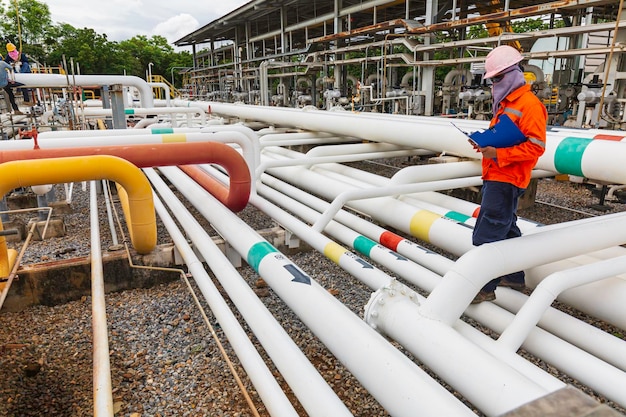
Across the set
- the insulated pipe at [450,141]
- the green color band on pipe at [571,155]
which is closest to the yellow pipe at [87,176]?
the insulated pipe at [450,141]

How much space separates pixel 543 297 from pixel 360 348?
0.71 m

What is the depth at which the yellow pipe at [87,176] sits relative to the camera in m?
2.42

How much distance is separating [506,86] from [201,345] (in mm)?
2085

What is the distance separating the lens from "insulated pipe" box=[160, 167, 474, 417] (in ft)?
4.04

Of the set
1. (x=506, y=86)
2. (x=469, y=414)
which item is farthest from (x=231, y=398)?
(x=506, y=86)

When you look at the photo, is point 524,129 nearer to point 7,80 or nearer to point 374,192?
point 374,192

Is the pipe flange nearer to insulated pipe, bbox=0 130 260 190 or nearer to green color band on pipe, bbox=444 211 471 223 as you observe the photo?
green color band on pipe, bbox=444 211 471 223

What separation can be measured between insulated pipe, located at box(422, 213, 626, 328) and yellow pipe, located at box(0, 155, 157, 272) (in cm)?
200

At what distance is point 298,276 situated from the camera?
2111mm

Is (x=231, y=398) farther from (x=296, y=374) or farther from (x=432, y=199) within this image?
(x=432, y=199)

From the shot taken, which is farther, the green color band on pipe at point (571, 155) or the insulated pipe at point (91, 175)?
the green color band on pipe at point (571, 155)

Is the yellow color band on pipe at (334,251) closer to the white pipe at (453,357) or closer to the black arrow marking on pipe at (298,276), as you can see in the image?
the black arrow marking on pipe at (298,276)

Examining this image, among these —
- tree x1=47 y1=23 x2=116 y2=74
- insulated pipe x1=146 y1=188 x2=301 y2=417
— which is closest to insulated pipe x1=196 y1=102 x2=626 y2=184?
insulated pipe x1=146 y1=188 x2=301 y2=417

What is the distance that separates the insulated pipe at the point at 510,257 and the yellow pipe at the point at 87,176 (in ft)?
6.56
